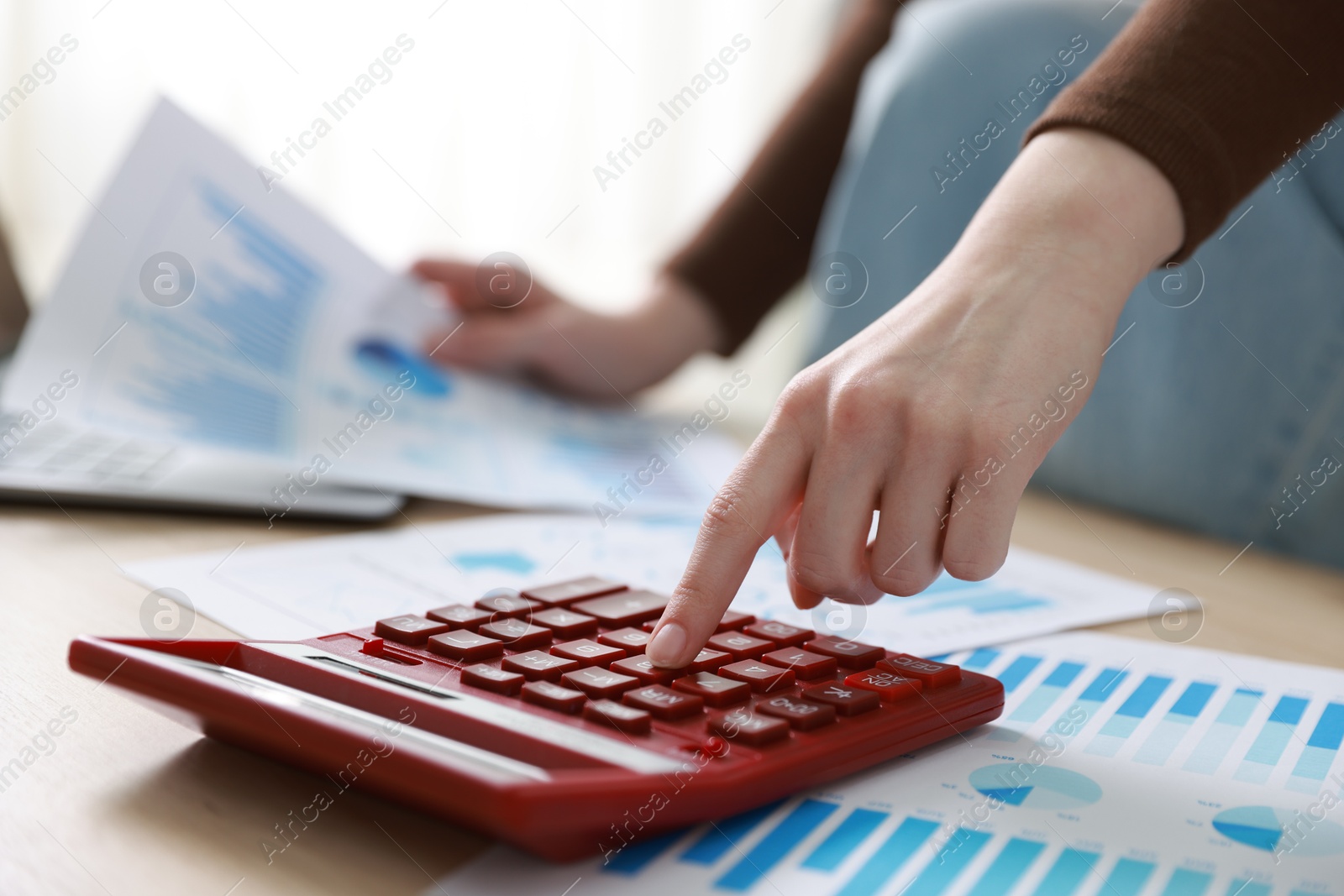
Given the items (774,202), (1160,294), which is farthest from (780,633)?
(774,202)

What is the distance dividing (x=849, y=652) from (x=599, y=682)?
0.09 meters

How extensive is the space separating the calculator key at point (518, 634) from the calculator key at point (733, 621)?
0.06m

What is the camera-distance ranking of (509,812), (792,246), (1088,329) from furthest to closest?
(792,246)
(1088,329)
(509,812)

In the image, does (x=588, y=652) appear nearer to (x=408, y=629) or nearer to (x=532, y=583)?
(x=408, y=629)

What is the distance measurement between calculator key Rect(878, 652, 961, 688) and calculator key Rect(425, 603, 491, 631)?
137 millimetres

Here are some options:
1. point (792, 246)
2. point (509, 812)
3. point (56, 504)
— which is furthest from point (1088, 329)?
point (792, 246)

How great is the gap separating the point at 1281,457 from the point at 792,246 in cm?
49

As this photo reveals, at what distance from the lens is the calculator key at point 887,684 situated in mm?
345

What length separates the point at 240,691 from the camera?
0.29 m

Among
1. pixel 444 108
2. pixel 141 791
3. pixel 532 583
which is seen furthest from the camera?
pixel 444 108

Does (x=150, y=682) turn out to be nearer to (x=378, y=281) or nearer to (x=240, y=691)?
(x=240, y=691)

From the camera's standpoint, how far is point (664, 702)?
0.32 m

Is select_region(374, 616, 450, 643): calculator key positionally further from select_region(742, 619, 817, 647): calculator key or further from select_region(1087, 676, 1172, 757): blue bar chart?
select_region(1087, 676, 1172, 757): blue bar chart

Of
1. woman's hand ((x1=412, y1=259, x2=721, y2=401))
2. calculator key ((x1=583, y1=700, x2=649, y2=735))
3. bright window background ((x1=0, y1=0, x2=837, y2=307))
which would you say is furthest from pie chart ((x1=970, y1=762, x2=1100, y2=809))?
bright window background ((x1=0, y1=0, x2=837, y2=307))
